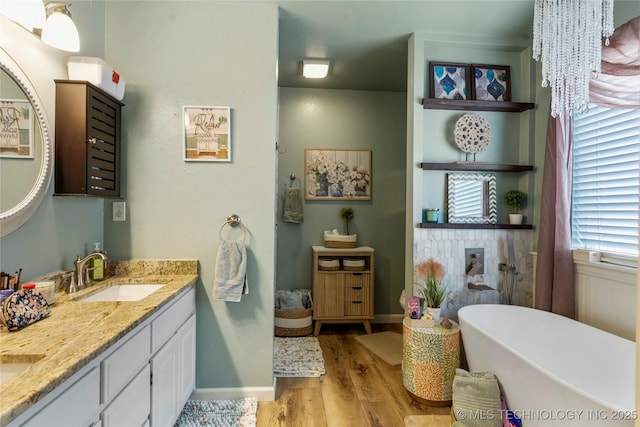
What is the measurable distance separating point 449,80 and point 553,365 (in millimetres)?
2080

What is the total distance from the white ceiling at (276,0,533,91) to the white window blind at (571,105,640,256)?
87 cm

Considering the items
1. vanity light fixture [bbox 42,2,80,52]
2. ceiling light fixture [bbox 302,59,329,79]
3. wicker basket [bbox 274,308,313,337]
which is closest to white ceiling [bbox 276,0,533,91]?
ceiling light fixture [bbox 302,59,329,79]

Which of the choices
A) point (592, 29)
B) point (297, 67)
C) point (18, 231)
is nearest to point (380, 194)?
point (297, 67)

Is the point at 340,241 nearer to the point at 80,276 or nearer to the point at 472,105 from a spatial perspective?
the point at 472,105

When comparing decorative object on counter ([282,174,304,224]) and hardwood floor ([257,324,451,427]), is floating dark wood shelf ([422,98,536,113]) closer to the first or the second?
decorative object on counter ([282,174,304,224])

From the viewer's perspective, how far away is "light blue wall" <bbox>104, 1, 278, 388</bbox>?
2.04m

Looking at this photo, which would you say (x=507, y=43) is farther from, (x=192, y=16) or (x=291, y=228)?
(x=291, y=228)

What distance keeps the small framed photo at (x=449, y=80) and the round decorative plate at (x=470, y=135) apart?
21cm

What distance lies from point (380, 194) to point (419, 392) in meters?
2.09

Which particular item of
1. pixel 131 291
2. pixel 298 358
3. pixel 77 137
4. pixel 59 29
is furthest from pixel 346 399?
pixel 59 29

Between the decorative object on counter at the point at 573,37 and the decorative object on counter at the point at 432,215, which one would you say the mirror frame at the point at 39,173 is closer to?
the decorative object on counter at the point at 432,215

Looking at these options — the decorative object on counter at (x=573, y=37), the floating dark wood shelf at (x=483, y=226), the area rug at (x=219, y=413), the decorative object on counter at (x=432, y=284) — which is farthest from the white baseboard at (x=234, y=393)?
the decorative object on counter at (x=573, y=37)

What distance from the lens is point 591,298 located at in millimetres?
1938

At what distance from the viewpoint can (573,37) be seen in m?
1.52
